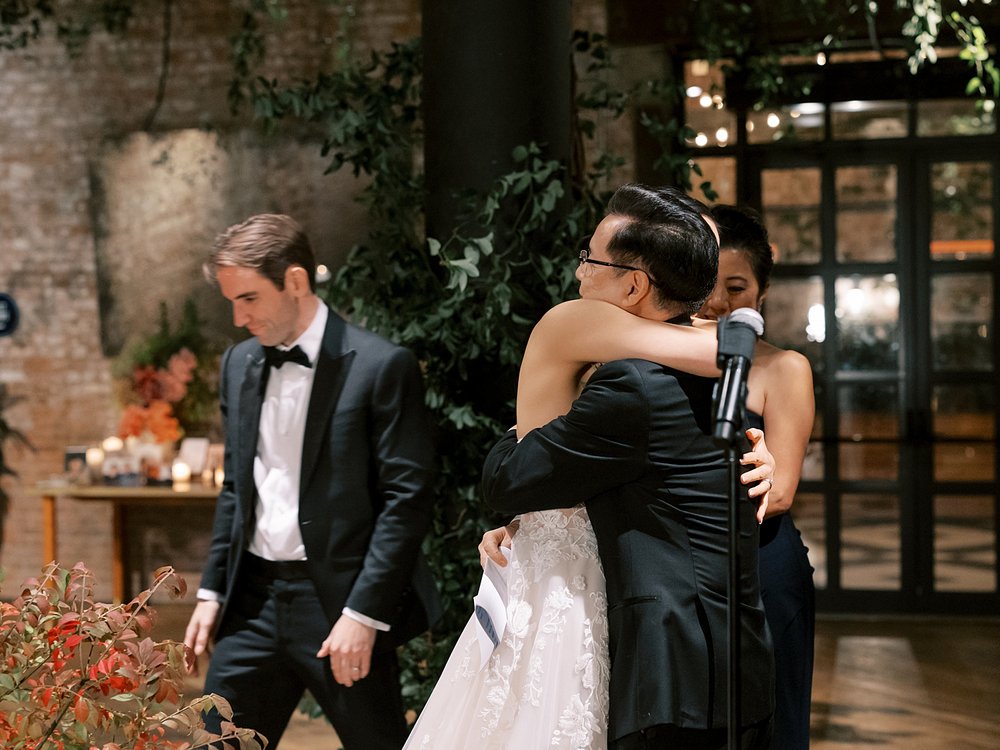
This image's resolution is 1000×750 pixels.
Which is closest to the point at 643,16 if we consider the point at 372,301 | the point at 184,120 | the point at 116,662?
the point at 184,120

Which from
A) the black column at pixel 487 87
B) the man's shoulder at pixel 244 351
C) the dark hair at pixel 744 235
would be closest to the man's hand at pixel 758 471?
the dark hair at pixel 744 235

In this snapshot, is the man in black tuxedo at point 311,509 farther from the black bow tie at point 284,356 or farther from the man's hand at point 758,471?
the man's hand at point 758,471

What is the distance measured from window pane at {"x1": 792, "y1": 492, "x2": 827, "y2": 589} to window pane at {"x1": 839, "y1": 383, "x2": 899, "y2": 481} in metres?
0.21

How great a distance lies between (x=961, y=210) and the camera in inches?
259

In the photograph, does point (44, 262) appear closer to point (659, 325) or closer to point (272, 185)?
point (272, 185)

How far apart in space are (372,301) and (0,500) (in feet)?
13.8

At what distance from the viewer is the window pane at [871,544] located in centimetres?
664

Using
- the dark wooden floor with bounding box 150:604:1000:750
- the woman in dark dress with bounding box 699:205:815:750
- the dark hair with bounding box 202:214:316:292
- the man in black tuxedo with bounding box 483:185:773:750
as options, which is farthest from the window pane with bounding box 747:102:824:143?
the man in black tuxedo with bounding box 483:185:773:750

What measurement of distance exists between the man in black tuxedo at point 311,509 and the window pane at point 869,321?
4.37 m

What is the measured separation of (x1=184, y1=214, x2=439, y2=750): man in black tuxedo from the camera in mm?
2670

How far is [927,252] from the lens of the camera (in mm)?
6590

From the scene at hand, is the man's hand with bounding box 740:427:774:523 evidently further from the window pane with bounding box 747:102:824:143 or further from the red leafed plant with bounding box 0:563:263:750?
the window pane with bounding box 747:102:824:143

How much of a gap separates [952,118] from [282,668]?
521 centimetres

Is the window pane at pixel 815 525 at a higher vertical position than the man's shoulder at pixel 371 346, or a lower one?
lower
